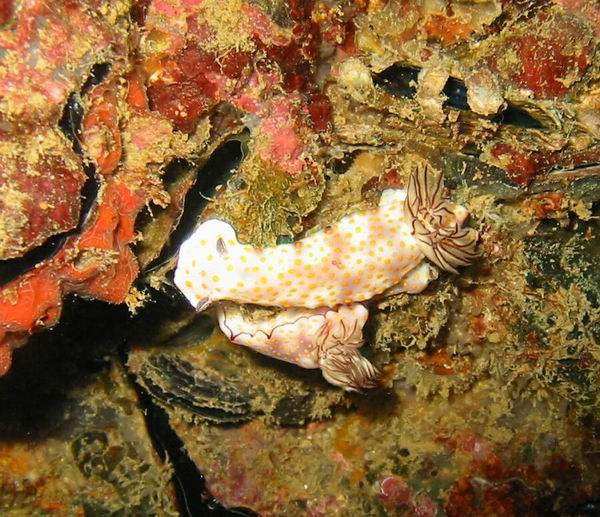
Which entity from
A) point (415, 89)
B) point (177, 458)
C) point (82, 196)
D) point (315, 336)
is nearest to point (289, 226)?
point (315, 336)

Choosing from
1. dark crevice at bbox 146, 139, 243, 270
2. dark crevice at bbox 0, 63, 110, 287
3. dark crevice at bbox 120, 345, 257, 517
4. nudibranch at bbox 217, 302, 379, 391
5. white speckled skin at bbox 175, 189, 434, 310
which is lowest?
dark crevice at bbox 120, 345, 257, 517

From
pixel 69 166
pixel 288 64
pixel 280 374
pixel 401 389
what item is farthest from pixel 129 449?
pixel 288 64

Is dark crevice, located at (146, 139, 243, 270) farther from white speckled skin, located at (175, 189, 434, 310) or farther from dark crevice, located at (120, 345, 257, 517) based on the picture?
dark crevice, located at (120, 345, 257, 517)

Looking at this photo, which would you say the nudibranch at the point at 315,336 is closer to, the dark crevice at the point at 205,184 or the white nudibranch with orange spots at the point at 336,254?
the white nudibranch with orange spots at the point at 336,254

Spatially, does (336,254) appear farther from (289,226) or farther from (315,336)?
(315,336)

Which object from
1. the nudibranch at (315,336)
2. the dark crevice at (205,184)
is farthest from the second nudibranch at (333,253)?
the nudibranch at (315,336)

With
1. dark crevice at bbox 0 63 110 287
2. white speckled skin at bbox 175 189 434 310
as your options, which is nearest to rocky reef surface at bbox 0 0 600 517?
dark crevice at bbox 0 63 110 287
